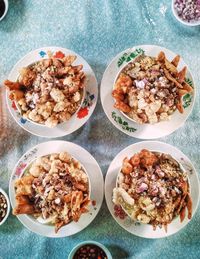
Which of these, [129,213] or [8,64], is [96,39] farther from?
[129,213]

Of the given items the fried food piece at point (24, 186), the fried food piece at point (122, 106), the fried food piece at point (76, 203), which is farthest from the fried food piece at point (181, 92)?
the fried food piece at point (24, 186)

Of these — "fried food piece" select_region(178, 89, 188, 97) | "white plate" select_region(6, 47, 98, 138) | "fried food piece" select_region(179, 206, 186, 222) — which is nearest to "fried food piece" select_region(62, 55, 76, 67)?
"white plate" select_region(6, 47, 98, 138)

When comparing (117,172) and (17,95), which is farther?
(117,172)

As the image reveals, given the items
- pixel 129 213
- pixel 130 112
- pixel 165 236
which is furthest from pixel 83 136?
pixel 165 236

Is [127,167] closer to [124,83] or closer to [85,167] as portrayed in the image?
[85,167]

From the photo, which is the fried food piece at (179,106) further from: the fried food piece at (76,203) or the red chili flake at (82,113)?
the fried food piece at (76,203)

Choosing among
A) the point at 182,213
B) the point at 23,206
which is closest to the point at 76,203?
the point at 23,206

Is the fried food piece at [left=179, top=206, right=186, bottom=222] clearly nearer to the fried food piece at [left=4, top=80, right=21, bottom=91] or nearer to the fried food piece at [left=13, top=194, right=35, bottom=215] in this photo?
the fried food piece at [left=13, top=194, right=35, bottom=215]
